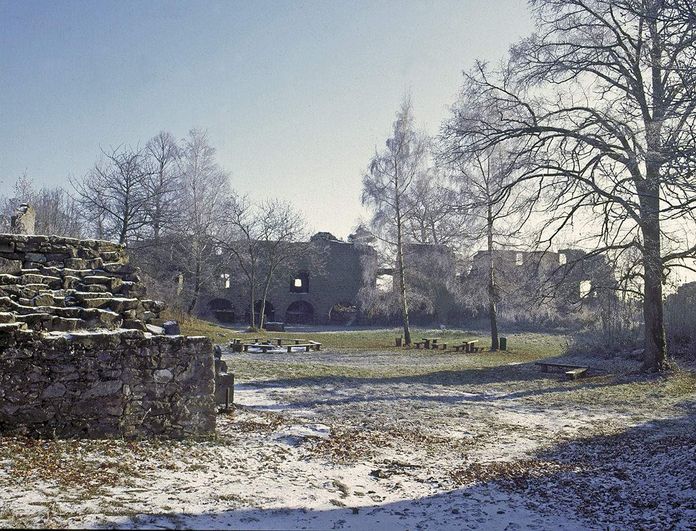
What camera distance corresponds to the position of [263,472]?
547 centimetres

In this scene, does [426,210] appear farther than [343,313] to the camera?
No

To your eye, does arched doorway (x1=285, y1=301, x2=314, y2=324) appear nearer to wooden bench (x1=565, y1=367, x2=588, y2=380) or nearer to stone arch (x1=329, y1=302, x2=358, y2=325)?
stone arch (x1=329, y1=302, x2=358, y2=325)

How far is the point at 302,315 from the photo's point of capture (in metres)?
40.5

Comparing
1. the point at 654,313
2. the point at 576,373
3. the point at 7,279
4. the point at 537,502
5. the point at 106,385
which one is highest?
the point at 7,279

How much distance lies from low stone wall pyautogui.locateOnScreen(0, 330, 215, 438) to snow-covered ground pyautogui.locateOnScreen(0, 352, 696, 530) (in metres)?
0.30

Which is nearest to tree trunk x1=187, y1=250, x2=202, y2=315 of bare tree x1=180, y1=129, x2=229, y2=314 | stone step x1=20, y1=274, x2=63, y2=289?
bare tree x1=180, y1=129, x2=229, y2=314

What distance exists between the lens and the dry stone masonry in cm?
571

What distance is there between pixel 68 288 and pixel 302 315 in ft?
112

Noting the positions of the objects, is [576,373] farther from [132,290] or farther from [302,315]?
[302,315]

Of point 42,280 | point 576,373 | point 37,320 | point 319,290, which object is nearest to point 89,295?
point 42,280

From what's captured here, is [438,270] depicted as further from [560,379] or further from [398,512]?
[398,512]

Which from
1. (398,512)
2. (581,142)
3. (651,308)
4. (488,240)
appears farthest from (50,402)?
(488,240)

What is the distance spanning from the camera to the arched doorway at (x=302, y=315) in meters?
40.1

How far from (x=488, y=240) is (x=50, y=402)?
1660 cm
